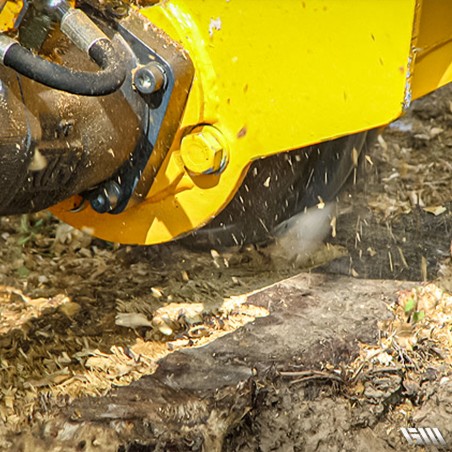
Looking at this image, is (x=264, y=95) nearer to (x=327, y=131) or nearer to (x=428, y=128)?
(x=327, y=131)

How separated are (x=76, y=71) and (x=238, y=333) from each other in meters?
1.11

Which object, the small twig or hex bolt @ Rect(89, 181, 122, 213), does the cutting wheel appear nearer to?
hex bolt @ Rect(89, 181, 122, 213)

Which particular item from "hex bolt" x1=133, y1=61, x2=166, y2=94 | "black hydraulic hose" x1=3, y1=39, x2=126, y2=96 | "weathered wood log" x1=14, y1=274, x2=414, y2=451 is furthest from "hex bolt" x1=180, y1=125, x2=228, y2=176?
"weathered wood log" x1=14, y1=274, x2=414, y2=451

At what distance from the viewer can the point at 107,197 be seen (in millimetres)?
2662

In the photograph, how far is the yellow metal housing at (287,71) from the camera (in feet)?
7.41

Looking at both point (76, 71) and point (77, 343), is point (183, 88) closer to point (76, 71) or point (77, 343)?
point (76, 71)

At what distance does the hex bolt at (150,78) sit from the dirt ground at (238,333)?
0.86m

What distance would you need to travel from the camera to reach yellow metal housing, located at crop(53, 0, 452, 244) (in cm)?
226

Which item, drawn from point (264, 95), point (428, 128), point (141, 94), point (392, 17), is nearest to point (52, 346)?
point (141, 94)

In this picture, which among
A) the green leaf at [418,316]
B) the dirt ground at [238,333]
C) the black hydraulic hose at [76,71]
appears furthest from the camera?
the green leaf at [418,316]

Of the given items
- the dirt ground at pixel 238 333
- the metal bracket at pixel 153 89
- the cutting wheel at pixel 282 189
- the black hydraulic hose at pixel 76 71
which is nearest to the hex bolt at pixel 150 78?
the metal bracket at pixel 153 89

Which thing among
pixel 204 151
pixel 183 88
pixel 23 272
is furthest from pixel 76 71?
pixel 23 272

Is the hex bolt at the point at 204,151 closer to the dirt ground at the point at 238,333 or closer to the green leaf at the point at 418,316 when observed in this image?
the dirt ground at the point at 238,333

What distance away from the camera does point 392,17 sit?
221cm
